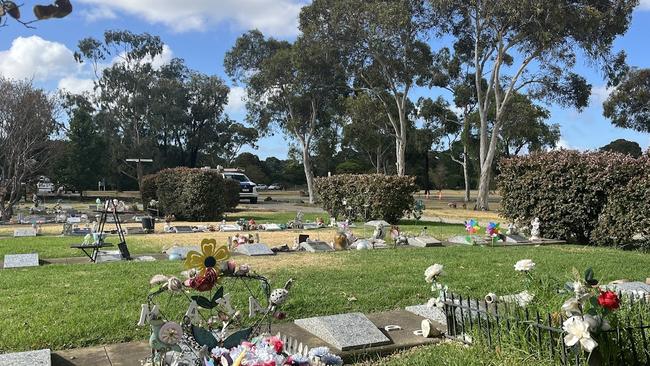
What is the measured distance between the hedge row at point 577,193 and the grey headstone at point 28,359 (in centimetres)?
1118

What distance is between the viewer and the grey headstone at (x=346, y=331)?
4538 millimetres

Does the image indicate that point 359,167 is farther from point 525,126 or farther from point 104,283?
point 104,283

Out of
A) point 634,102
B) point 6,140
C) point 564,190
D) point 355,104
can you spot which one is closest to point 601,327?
point 564,190

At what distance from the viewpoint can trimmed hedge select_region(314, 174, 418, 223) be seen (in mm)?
19422

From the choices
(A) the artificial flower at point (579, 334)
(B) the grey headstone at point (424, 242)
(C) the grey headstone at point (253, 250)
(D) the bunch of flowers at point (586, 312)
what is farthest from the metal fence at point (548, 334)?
(B) the grey headstone at point (424, 242)

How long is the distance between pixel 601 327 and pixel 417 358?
1.38 meters

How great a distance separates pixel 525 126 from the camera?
1437 inches

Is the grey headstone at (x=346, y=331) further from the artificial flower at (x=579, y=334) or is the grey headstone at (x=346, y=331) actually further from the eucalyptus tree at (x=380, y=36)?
the eucalyptus tree at (x=380, y=36)

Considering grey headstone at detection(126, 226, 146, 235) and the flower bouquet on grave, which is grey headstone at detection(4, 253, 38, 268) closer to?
grey headstone at detection(126, 226, 146, 235)

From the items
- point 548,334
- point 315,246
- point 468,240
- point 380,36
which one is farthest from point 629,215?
point 380,36

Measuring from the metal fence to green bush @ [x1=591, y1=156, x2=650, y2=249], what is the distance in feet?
26.7

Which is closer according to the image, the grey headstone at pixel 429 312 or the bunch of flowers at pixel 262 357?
the bunch of flowers at pixel 262 357

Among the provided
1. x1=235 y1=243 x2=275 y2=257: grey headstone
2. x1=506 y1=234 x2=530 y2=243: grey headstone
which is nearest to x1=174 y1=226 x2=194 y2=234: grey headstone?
x1=235 y1=243 x2=275 y2=257: grey headstone

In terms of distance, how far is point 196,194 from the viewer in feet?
70.9
